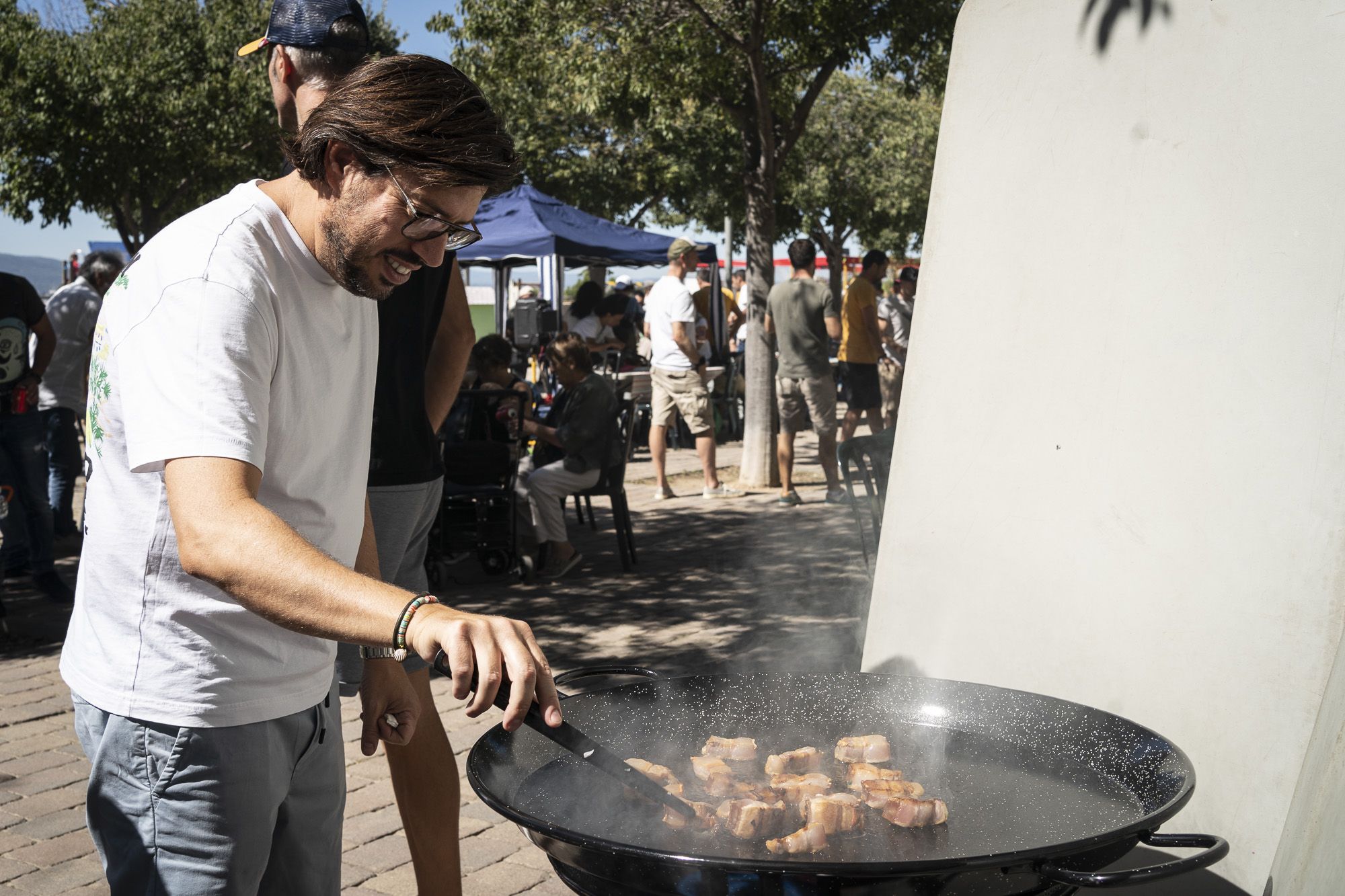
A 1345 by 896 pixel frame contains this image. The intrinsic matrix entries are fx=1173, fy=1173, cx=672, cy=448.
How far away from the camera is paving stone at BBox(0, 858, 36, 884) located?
3348mm

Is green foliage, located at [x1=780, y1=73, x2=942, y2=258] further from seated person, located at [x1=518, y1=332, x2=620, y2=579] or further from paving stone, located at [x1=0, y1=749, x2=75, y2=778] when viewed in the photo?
paving stone, located at [x1=0, y1=749, x2=75, y2=778]

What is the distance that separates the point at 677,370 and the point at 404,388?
7.20 meters

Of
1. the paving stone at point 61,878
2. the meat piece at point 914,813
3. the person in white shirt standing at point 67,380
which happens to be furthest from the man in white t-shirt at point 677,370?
the meat piece at point 914,813

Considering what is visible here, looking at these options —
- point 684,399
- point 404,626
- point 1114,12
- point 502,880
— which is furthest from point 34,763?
point 684,399

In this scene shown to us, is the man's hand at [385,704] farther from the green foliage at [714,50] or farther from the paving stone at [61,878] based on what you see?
the green foliage at [714,50]

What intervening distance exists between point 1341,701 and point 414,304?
2.06m

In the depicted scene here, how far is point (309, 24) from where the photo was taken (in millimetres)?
2354

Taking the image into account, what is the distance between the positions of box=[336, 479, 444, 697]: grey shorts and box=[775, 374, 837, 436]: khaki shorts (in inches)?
267

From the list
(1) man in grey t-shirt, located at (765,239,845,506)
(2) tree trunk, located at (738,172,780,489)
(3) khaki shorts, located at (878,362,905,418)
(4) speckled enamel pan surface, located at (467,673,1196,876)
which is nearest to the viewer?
(4) speckled enamel pan surface, located at (467,673,1196,876)

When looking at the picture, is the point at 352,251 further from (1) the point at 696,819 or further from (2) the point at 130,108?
(2) the point at 130,108

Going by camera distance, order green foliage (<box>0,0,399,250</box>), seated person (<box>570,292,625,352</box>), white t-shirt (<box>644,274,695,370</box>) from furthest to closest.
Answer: green foliage (<box>0,0,399,250</box>) < seated person (<box>570,292,625,352</box>) < white t-shirt (<box>644,274,695,370</box>)

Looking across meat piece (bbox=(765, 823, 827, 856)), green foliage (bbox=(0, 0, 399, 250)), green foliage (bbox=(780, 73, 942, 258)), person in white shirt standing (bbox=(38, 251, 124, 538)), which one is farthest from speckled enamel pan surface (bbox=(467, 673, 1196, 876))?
green foliage (bbox=(780, 73, 942, 258))

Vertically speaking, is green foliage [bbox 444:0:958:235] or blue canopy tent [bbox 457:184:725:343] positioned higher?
green foliage [bbox 444:0:958:235]

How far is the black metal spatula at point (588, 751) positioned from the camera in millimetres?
1361
